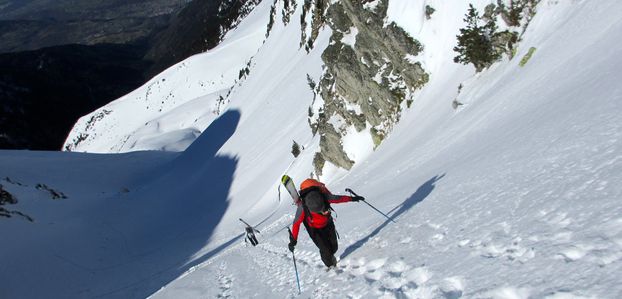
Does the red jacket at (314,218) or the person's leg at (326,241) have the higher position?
the red jacket at (314,218)

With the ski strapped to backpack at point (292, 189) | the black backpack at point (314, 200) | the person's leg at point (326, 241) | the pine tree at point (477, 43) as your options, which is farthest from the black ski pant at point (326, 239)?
the pine tree at point (477, 43)

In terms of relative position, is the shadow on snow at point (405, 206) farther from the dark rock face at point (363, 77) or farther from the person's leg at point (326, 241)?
the dark rock face at point (363, 77)

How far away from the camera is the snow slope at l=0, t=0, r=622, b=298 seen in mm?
5117

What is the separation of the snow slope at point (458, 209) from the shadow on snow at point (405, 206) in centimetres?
5

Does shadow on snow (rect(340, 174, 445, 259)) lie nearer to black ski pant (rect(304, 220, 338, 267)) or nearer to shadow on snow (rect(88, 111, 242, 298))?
black ski pant (rect(304, 220, 338, 267))

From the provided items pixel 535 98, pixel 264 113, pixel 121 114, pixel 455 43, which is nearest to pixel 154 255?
pixel 264 113

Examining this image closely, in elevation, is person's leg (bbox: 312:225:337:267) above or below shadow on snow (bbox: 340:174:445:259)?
above

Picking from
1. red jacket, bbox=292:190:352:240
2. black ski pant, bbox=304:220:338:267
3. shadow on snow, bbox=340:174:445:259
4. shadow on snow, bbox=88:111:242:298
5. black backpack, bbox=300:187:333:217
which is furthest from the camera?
shadow on snow, bbox=88:111:242:298

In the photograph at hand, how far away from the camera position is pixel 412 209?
10.0 m

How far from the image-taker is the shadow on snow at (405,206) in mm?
9633

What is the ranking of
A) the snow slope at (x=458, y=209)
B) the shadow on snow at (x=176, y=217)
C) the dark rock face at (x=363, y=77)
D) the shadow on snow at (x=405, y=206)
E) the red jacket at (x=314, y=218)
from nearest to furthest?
the snow slope at (x=458, y=209), the red jacket at (x=314, y=218), the shadow on snow at (x=405, y=206), the dark rock face at (x=363, y=77), the shadow on snow at (x=176, y=217)

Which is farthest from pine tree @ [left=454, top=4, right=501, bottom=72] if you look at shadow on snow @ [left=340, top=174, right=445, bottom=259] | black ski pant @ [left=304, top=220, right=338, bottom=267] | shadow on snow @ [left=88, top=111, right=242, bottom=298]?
shadow on snow @ [left=88, top=111, right=242, bottom=298]

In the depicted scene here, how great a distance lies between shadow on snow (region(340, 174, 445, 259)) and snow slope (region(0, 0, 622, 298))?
5 cm

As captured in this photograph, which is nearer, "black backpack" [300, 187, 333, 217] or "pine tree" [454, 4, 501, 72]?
"black backpack" [300, 187, 333, 217]
